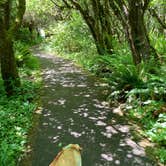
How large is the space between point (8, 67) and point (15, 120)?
91.0 inches

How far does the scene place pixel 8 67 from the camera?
27.3 feet

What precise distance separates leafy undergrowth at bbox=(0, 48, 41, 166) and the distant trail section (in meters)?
0.24

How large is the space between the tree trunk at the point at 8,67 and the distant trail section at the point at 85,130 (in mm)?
1013

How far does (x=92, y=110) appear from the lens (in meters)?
7.36

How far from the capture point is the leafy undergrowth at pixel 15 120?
5.00 m

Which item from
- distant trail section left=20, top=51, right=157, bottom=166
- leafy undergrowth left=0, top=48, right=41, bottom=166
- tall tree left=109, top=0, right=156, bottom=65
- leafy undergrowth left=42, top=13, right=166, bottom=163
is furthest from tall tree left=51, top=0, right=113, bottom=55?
tall tree left=109, top=0, right=156, bottom=65

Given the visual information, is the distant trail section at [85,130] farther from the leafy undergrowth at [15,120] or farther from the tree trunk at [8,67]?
the tree trunk at [8,67]

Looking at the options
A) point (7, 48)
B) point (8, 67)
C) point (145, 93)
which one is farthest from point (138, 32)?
point (8, 67)

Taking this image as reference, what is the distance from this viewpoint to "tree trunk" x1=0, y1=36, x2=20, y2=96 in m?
8.08

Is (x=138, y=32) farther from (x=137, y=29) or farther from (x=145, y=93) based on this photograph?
(x=145, y=93)

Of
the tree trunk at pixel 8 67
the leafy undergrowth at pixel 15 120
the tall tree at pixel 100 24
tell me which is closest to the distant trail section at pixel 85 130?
the leafy undergrowth at pixel 15 120

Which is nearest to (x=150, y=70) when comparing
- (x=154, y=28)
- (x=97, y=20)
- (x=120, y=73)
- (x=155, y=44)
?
(x=120, y=73)

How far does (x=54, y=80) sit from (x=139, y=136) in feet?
20.3

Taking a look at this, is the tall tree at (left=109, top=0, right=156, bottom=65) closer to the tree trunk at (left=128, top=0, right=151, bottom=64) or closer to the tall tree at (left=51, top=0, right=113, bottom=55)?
the tree trunk at (left=128, top=0, right=151, bottom=64)
